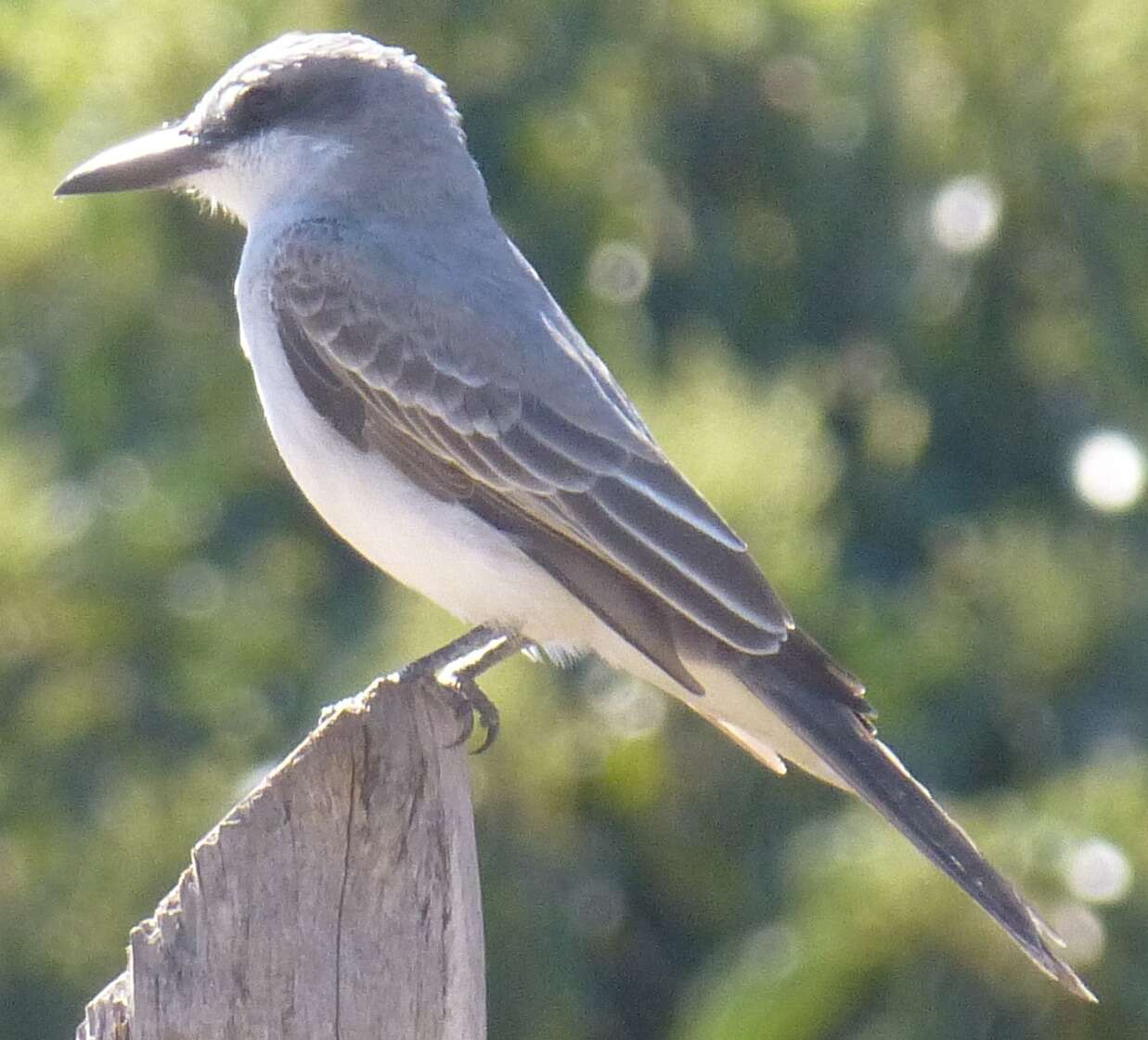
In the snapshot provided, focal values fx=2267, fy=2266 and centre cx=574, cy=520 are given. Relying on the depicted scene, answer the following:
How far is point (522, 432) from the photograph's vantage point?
468 centimetres

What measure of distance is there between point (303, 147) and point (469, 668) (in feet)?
4.63

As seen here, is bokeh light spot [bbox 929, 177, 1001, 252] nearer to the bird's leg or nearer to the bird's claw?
the bird's leg

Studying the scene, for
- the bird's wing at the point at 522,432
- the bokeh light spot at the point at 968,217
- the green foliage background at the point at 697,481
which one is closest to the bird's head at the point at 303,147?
the bird's wing at the point at 522,432

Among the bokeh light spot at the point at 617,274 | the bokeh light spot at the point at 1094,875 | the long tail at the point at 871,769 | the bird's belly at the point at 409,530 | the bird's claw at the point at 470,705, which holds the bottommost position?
the bokeh light spot at the point at 1094,875

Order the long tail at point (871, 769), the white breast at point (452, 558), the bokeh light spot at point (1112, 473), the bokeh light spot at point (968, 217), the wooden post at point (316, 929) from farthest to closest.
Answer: the bokeh light spot at point (968, 217), the bokeh light spot at point (1112, 473), the white breast at point (452, 558), the long tail at point (871, 769), the wooden post at point (316, 929)

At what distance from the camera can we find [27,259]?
7340 mm

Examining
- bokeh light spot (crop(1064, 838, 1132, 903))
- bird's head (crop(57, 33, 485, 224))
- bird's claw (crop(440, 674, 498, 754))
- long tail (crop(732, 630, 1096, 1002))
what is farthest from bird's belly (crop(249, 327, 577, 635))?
bokeh light spot (crop(1064, 838, 1132, 903))

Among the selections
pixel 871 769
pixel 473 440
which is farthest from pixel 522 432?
pixel 871 769

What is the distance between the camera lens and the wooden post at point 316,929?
3.26m

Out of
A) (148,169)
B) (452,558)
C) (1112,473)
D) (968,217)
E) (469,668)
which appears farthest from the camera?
(968,217)

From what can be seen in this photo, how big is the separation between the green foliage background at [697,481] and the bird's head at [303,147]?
1.05 meters

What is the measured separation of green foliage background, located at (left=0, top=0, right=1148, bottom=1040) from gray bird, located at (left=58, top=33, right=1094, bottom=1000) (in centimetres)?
116

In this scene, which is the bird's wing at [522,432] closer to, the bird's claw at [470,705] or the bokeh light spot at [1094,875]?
the bird's claw at [470,705]

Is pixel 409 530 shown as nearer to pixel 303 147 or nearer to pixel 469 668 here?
pixel 469 668
